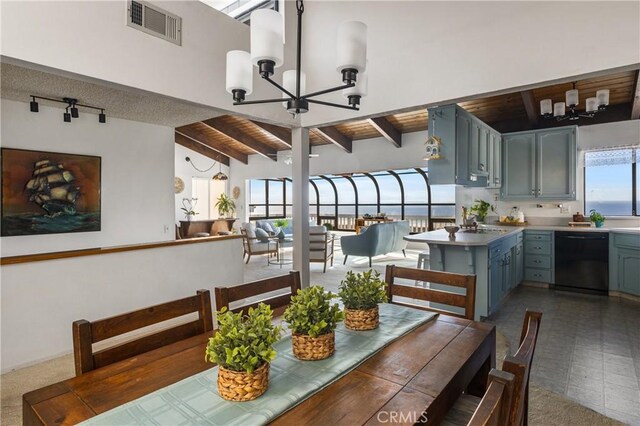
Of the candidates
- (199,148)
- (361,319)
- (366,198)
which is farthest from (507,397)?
(199,148)

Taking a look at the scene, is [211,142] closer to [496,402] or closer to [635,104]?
[635,104]

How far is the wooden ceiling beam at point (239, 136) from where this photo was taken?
26.7 ft

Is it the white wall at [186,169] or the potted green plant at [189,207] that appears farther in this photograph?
the potted green plant at [189,207]

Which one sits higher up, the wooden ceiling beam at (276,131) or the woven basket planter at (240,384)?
the wooden ceiling beam at (276,131)

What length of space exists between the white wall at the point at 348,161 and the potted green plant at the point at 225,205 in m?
0.44

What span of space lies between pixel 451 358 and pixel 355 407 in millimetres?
463

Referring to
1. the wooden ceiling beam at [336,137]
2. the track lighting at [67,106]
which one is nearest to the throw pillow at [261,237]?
the wooden ceiling beam at [336,137]

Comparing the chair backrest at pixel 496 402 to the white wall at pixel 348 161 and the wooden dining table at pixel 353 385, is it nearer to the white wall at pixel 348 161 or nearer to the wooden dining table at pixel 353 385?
the wooden dining table at pixel 353 385

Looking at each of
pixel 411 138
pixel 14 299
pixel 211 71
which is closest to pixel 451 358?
pixel 211 71

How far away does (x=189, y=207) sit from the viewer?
993cm

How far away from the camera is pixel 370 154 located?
854 centimetres

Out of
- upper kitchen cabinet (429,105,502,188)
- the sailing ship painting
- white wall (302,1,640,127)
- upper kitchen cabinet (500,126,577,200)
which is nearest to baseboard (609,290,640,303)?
upper kitchen cabinet (500,126,577,200)

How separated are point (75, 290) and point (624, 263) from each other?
621 cm

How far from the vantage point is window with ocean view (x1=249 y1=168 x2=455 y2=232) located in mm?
8945
